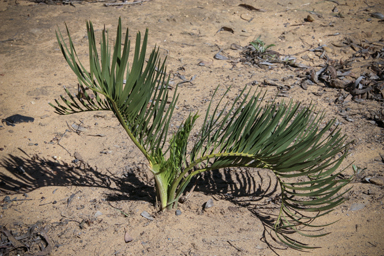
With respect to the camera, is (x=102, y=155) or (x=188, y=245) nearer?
(x=188, y=245)

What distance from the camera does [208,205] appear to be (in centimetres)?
254

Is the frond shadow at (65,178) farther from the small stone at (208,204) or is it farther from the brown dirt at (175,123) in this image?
the small stone at (208,204)

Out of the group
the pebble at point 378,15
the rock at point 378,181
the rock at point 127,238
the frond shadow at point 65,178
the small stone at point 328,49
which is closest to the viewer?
the rock at point 127,238

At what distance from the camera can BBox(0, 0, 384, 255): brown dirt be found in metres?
2.32

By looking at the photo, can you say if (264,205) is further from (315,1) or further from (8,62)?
(315,1)

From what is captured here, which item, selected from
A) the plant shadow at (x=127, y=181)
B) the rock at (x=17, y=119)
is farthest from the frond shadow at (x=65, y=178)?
the rock at (x=17, y=119)

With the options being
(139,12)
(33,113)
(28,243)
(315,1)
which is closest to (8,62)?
(33,113)

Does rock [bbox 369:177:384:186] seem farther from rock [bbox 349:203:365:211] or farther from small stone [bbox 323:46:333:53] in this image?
small stone [bbox 323:46:333:53]

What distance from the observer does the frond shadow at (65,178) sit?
273 cm

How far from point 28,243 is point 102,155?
1.03 meters

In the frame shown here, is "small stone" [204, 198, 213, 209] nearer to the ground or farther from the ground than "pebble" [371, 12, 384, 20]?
nearer to the ground

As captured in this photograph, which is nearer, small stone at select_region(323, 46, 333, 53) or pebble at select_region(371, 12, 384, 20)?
small stone at select_region(323, 46, 333, 53)

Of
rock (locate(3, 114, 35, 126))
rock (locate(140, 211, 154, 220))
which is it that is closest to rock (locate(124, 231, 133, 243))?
rock (locate(140, 211, 154, 220))

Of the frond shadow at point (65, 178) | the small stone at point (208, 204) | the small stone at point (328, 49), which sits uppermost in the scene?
the small stone at point (328, 49)
